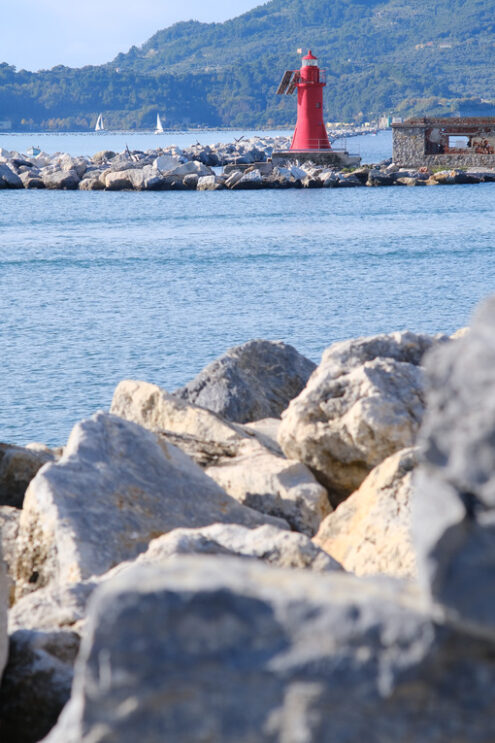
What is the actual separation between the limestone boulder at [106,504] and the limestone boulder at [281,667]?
72.5 inches

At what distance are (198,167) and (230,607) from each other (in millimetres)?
46835

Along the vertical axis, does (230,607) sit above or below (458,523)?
below

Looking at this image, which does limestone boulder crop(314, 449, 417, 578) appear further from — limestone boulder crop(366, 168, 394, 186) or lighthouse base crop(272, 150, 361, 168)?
lighthouse base crop(272, 150, 361, 168)

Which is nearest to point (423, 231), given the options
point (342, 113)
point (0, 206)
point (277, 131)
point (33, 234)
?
point (33, 234)

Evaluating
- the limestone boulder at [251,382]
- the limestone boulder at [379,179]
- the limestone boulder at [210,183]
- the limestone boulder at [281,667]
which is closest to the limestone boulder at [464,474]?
the limestone boulder at [281,667]

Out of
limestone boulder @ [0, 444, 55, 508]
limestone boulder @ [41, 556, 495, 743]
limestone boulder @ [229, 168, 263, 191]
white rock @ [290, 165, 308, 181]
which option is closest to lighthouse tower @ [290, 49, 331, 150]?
white rock @ [290, 165, 308, 181]

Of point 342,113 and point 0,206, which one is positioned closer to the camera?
point 0,206

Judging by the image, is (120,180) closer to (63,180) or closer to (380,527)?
A: (63,180)

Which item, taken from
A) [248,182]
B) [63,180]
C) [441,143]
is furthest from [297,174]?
[441,143]

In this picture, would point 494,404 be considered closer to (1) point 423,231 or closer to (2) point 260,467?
(2) point 260,467

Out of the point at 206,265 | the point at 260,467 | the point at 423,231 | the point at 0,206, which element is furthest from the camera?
the point at 0,206

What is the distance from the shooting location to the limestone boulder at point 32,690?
97.8 inches

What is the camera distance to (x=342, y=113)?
188750mm

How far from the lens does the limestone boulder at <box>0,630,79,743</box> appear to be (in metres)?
2.48
